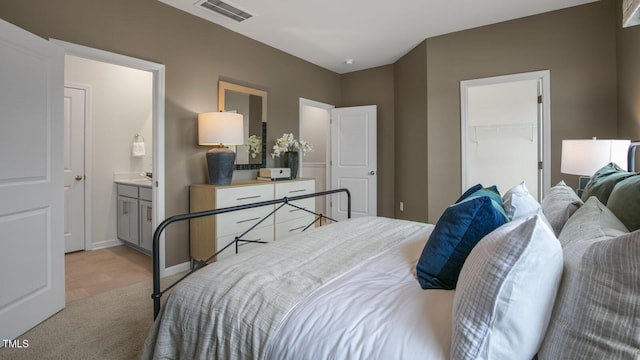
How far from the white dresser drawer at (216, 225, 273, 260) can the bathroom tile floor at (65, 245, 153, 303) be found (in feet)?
2.54

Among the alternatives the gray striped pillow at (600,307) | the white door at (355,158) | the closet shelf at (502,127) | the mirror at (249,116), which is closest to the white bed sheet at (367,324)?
the gray striped pillow at (600,307)

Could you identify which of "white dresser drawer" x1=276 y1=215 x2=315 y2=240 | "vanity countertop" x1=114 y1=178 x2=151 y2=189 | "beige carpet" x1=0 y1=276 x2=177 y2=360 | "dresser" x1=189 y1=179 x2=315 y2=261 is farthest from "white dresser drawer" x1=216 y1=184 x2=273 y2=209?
"vanity countertop" x1=114 y1=178 x2=151 y2=189

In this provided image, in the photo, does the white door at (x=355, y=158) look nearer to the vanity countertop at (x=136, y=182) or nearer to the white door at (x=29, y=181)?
the vanity countertop at (x=136, y=182)

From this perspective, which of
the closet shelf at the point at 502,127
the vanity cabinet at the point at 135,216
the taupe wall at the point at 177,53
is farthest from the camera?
the closet shelf at the point at 502,127

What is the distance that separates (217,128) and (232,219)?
92 cm

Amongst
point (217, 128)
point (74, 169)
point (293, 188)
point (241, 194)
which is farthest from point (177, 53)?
point (74, 169)

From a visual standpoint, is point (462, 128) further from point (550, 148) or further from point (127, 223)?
point (127, 223)

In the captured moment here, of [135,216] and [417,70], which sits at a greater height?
[417,70]

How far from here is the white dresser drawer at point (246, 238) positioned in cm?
306

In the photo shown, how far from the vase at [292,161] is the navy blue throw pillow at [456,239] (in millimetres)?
3099

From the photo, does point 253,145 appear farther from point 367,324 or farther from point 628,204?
point 628,204

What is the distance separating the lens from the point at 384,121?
200 inches

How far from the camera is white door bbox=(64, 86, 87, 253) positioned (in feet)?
12.6

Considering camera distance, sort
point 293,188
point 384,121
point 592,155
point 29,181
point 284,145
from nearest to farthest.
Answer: point 29,181 → point 592,155 → point 293,188 → point 284,145 → point 384,121
